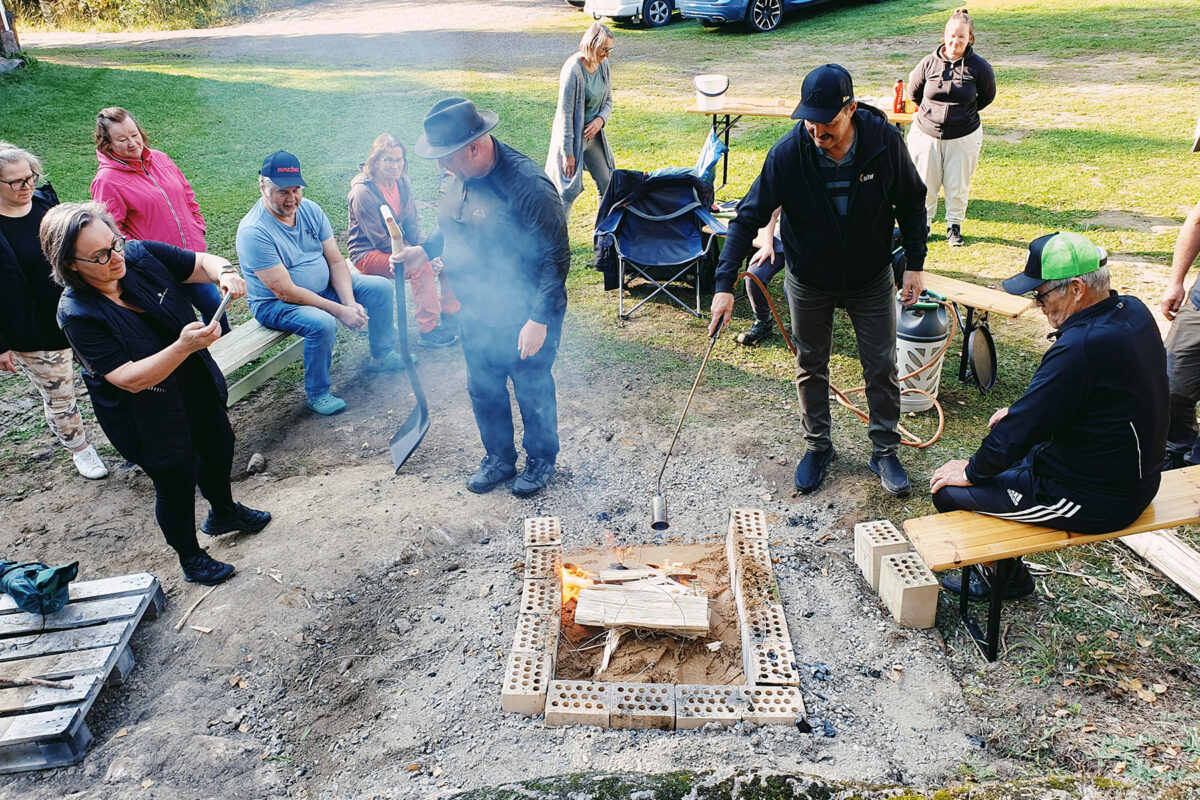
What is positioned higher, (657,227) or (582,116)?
(582,116)

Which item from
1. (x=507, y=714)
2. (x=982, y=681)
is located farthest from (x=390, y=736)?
(x=982, y=681)

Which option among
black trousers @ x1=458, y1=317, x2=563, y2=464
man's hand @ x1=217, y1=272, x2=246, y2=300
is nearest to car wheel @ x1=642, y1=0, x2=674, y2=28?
black trousers @ x1=458, y1=317, x2=563, y2=464

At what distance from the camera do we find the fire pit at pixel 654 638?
3041 millimetres

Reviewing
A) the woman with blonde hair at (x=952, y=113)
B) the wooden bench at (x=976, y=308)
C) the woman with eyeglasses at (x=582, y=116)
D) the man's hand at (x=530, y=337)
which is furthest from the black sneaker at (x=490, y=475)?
the woman with blonde hair at (x=952, y=113)

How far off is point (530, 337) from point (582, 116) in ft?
11.3

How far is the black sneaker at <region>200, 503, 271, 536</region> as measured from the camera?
14.1ft

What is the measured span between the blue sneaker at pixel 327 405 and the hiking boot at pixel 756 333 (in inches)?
122

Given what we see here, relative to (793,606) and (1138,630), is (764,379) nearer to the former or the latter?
(793,606)

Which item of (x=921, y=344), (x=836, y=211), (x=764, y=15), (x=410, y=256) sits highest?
(x=764, y=15)

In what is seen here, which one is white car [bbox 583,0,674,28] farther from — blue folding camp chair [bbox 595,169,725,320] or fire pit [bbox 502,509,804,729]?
fire pit [bbox 502,509,804,729]

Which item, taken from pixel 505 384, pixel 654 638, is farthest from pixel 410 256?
pixel 654 638

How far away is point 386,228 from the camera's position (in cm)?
631

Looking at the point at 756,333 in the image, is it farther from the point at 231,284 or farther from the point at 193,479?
the point at 193,479

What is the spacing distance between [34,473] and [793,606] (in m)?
4.88
